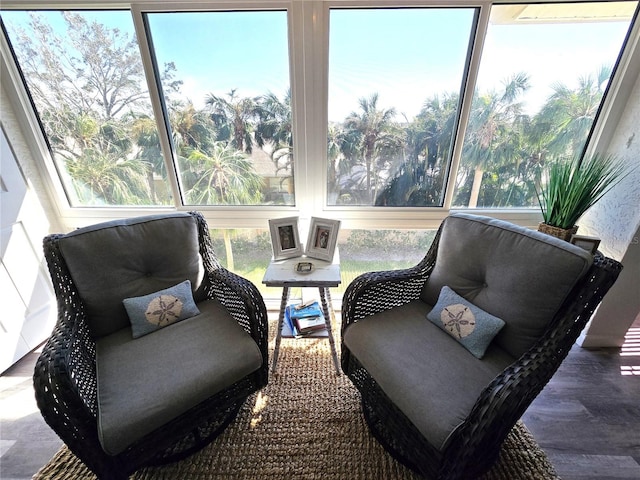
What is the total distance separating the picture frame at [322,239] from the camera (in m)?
1.50

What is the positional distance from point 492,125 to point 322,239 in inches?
46.0

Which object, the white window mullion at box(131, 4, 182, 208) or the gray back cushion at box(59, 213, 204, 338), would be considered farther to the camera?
the white window mullion at box(131, 4, 182, 208)

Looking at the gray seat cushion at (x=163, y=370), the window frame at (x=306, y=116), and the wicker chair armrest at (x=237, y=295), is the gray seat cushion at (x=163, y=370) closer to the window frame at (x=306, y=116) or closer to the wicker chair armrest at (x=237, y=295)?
the wicker chair armrest at (x=237, y=295)

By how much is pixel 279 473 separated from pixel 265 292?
1.17 metres

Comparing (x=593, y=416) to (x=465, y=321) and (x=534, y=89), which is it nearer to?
(x=465, y=321)

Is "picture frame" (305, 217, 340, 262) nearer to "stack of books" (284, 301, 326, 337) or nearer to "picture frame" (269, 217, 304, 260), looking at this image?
"picture frame" (269, 217, 304, 260)

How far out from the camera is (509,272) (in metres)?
1.09

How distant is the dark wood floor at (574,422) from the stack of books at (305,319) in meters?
1.15

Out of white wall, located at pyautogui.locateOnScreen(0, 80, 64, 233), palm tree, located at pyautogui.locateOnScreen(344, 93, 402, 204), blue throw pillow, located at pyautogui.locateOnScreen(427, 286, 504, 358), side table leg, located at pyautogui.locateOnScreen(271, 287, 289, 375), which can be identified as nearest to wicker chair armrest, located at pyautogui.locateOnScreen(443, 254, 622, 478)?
blue throw pillow, located at pyautogui.locateOnScreen(427, 286, 504, 358)

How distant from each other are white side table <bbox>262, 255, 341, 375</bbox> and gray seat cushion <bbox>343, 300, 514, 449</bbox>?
22 centimetres

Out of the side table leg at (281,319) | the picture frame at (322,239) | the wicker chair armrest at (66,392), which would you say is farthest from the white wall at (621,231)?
the wicker chair armrest at (66,392)

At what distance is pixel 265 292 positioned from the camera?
82.8 inches

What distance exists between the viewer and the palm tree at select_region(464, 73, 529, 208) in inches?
58.4

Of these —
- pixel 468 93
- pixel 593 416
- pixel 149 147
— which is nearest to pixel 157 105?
pixel 149 147
